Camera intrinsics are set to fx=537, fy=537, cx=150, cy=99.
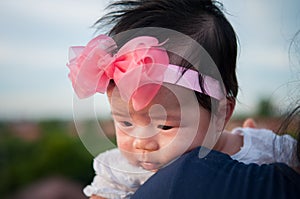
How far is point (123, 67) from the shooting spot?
3.41 feet

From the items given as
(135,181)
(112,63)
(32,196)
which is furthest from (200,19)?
(32,196)

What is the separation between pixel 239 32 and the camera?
1244mm

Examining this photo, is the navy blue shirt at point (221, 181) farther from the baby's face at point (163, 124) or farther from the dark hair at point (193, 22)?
the dark hair at point (193, 22)

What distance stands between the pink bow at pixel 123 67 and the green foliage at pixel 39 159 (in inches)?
98.3

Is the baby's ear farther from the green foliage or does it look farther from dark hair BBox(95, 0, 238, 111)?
the green foliage

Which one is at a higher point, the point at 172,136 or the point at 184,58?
the point at 184,58

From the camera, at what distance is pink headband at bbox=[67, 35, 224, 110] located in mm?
1023

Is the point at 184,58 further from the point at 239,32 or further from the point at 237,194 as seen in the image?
the point at 237,194

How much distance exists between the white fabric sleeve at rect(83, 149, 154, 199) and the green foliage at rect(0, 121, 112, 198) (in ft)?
7.57

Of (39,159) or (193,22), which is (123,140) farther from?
(39,159)

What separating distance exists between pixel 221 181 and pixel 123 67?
34 centimetres

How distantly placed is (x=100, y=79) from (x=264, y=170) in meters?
0.41

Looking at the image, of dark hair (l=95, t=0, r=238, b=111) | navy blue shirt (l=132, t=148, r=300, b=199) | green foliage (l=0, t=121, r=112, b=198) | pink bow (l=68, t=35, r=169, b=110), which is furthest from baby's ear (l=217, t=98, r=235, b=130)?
green foliage (l=0, t=121, r=112, b=198)

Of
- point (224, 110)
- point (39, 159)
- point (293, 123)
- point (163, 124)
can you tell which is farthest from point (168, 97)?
point (39, 159)
